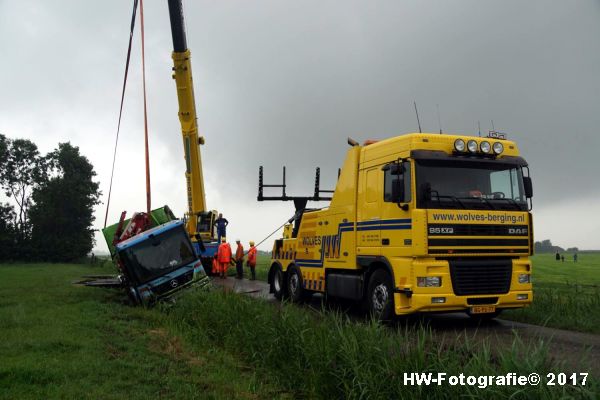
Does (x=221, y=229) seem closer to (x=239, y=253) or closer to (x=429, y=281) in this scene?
(x=239, y=253)

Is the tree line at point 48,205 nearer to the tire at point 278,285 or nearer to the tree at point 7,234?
the tree at point 7,234

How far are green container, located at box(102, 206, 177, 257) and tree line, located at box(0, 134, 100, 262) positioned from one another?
1764 inches

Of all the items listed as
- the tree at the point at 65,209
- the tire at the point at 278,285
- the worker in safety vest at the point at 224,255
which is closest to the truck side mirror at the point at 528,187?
the tire at the point at 278,285

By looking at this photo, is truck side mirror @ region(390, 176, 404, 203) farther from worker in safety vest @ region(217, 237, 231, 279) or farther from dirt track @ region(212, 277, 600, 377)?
worker in safety vest @ region(217, 237, 231, 279)

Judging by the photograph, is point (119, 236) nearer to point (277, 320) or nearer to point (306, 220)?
point (306, 220)

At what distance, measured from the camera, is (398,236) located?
8.99 meters

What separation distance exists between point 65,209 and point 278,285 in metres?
50.0

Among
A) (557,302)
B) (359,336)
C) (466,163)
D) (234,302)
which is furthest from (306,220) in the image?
(359,336)

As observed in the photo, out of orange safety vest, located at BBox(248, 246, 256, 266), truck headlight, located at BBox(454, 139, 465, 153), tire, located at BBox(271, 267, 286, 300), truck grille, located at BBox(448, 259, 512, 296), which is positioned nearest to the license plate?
truck grille, located at BBox(448, 259, 512, 296)

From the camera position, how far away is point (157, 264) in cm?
1292

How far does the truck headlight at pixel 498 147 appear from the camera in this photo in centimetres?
936

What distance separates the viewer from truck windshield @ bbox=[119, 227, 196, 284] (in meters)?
12.7

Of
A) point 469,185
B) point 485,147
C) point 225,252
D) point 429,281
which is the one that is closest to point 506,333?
point 429,281

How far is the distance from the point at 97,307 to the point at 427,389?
987 cm
